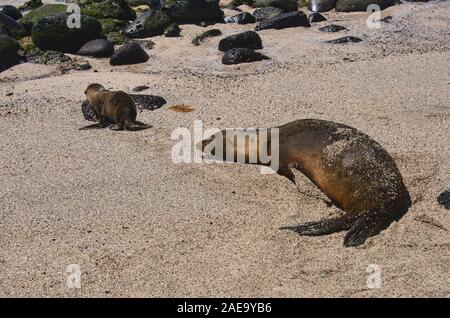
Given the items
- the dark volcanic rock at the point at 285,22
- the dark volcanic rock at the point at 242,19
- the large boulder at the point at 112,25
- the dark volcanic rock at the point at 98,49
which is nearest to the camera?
the dark volcanic rock at the point at 98,49

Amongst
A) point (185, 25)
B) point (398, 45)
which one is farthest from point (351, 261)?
point (185, 25)

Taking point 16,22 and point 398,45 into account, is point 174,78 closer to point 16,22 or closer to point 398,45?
point 398,45

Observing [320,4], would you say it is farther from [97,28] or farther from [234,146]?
[234,146]

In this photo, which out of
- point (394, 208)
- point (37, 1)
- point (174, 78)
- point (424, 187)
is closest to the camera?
point (394, 208)

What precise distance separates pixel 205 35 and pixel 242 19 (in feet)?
5.98

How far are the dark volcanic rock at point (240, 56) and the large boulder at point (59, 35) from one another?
10.7ft

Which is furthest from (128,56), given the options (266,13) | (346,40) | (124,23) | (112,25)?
(266,13)

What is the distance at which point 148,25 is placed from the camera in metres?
13.4

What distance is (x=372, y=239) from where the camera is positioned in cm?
484

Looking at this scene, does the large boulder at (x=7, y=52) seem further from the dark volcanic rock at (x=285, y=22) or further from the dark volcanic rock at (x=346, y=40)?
the dark volcanic rock at (x=346, y=40)

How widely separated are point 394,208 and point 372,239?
1.25 ft

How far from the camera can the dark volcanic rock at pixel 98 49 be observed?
11797 millimetres

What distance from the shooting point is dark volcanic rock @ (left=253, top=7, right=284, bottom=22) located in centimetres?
1463

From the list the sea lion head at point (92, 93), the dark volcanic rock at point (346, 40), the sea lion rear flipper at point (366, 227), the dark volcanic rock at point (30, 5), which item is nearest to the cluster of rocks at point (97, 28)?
the dark volcanic rock at point (30, 5)
